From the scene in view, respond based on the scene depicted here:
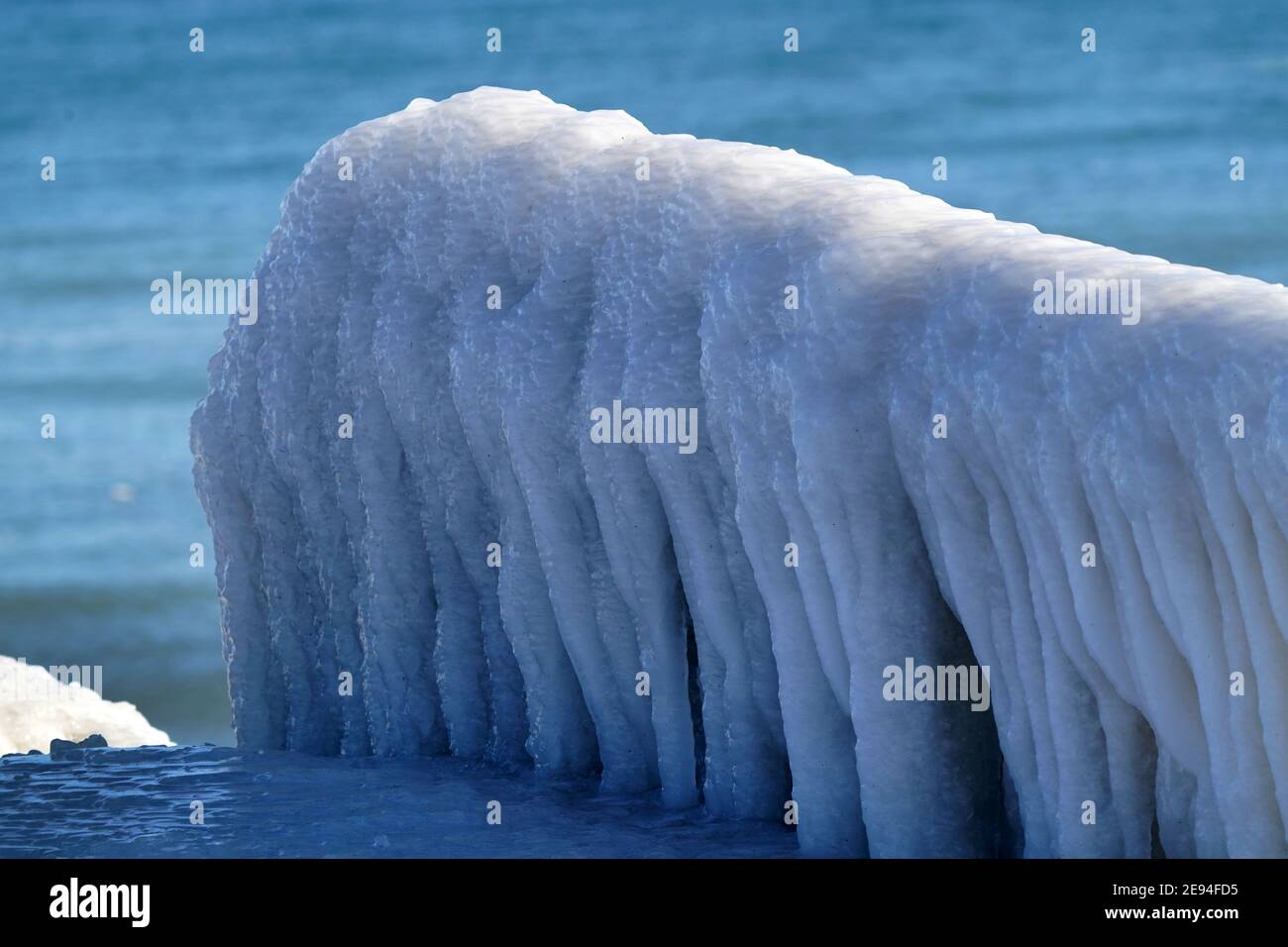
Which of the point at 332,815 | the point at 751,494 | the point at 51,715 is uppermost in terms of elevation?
the point at 751,494

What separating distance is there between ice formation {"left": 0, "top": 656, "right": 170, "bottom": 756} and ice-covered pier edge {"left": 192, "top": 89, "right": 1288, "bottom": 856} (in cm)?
268

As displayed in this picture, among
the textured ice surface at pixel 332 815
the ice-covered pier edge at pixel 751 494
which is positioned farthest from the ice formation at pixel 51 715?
the textured ice surface at pixel 332 815

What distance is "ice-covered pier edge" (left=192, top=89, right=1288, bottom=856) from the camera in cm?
757

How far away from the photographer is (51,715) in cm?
1499

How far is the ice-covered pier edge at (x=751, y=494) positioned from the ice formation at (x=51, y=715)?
2.68 metres

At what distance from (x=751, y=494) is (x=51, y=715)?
764cm

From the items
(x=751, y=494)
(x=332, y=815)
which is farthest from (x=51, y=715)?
(x=751, y=494)

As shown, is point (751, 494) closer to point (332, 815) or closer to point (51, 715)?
point (332, 815)

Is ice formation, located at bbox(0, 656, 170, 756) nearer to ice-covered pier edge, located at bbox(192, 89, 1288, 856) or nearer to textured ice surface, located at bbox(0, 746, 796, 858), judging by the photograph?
ice-covered pier edge, located at bbox(192, 89, 1288, 856)

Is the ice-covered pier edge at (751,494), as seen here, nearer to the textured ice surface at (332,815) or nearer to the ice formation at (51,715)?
the textured ice surface at (332,815)

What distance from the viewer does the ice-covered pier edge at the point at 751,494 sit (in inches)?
298

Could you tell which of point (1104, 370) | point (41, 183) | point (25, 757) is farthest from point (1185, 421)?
point (41, 183)

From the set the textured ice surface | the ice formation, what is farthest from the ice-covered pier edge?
the ice formation
